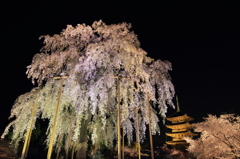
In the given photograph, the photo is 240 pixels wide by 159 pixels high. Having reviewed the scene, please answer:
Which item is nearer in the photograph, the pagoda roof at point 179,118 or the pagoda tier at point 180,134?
the pagoda tier at point 180,134

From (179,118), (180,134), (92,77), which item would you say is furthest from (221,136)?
(179,118)

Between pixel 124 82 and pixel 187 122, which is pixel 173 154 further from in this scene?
pixel 124 82

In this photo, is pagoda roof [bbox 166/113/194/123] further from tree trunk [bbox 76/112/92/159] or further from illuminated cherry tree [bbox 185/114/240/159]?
tree trunk [bbox 76/112/92/159]

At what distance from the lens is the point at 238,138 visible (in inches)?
322

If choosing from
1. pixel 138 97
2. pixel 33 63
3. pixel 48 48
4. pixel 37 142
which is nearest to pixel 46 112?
pixel 33 63

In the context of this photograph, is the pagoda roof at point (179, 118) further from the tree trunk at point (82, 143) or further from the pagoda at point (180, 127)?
the tree trunk at point (82, 143)

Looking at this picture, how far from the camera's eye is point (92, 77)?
28.7 feet

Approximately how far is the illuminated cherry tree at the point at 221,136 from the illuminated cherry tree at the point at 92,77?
262 centimetres

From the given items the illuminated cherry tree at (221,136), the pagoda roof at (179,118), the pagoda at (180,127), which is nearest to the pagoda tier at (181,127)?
the pagoda at (180,127)

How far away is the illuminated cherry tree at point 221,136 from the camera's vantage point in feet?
27.1

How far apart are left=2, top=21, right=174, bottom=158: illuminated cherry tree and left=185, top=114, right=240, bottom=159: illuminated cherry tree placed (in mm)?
2615

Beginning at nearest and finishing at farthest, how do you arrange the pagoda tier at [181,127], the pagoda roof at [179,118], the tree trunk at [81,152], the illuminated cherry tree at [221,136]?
the illuminated cherry tree at [221,136], the tree trunk at [81,152], the pagoda tier at [181,127], the pagoda roof at [179,118]

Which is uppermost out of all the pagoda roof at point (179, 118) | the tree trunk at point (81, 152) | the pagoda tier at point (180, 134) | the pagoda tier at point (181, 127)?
the pagoda roof at point (179, 118)

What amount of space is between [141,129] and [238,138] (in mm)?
5019
